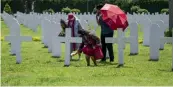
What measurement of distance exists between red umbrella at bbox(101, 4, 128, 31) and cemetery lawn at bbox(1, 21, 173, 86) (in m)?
0.95

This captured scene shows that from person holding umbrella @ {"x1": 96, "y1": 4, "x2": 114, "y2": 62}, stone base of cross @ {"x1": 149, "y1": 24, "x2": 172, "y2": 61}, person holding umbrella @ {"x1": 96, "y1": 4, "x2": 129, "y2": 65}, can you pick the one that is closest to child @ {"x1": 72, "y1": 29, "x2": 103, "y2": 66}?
person holding umbrella @ {"x1": 96, "y1": 4, "x2": 129, "y2": 65}

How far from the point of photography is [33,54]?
1454 centimetres

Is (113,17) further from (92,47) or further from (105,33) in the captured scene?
(92,47)

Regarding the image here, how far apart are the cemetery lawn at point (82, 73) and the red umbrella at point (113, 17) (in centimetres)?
95

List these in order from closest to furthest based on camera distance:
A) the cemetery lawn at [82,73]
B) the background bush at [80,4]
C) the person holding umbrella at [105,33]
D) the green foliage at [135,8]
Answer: the cemetery lawn at [82,73] < the person holding umbrella at [105,33] < the green foliage at [135,8] < the background bush at [80,4]

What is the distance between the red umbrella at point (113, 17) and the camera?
11.7 metres

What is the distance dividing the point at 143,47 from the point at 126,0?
33737 millimetres

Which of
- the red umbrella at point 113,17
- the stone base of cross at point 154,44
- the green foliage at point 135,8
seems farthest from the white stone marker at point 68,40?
the green foliage at point 135,8

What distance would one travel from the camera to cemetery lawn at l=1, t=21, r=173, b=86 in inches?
351

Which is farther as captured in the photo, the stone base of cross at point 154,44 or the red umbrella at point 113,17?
the stone base of cross at point 154,44

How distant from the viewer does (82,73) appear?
10.0 meters

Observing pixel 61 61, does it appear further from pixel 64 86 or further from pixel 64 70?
pixel 64 86

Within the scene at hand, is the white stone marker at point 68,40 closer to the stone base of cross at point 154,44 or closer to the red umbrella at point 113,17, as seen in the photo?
the red umbrella at point 113,17

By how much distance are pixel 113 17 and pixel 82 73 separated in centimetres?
232
